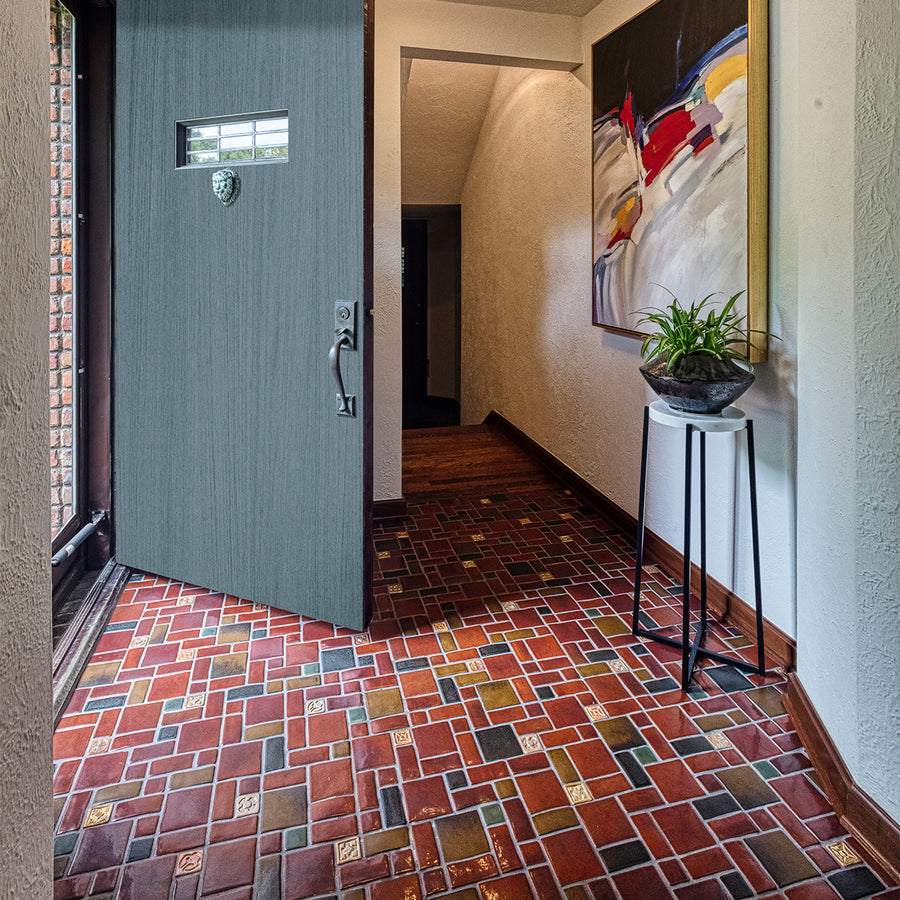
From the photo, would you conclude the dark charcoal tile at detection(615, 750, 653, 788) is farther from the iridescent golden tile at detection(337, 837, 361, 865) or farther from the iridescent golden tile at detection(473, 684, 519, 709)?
the iridescent golden tile at detection(337, 837, 361, 865)

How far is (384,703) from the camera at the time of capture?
2018 millimetres

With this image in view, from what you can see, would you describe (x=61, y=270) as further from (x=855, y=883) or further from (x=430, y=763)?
(x=855, y=883)

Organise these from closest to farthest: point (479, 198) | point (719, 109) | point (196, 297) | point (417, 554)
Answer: point (719, 109) → point (196, 297) → point (417, 554) → point (479, 198)

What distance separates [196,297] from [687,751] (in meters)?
2.04

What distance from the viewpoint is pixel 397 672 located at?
7.14 feet

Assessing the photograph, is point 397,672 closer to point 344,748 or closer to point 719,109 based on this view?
point 344,748

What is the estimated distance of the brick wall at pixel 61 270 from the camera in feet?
8.43

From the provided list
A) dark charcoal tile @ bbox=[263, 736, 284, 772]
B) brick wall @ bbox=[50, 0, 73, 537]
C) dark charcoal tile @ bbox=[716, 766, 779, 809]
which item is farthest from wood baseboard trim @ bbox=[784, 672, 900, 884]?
brick wall @ bbox=[50, 0, 73, 537]

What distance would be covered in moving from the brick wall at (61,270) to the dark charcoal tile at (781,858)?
232cm

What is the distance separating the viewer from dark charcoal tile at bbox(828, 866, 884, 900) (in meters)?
1.39

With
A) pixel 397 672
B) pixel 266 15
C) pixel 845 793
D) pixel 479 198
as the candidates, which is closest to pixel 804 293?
pixel 845 793

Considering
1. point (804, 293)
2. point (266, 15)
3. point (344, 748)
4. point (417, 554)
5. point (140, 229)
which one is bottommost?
point (344, 748)

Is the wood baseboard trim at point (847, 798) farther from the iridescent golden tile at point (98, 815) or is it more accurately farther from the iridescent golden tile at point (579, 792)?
the iridescent golden tile at point (98, 815)

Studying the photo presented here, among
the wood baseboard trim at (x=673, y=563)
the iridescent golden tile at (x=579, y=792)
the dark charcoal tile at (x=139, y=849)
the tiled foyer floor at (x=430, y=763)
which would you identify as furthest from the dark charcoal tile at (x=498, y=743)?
the wood baseboard trim at (x=673, y=563)
